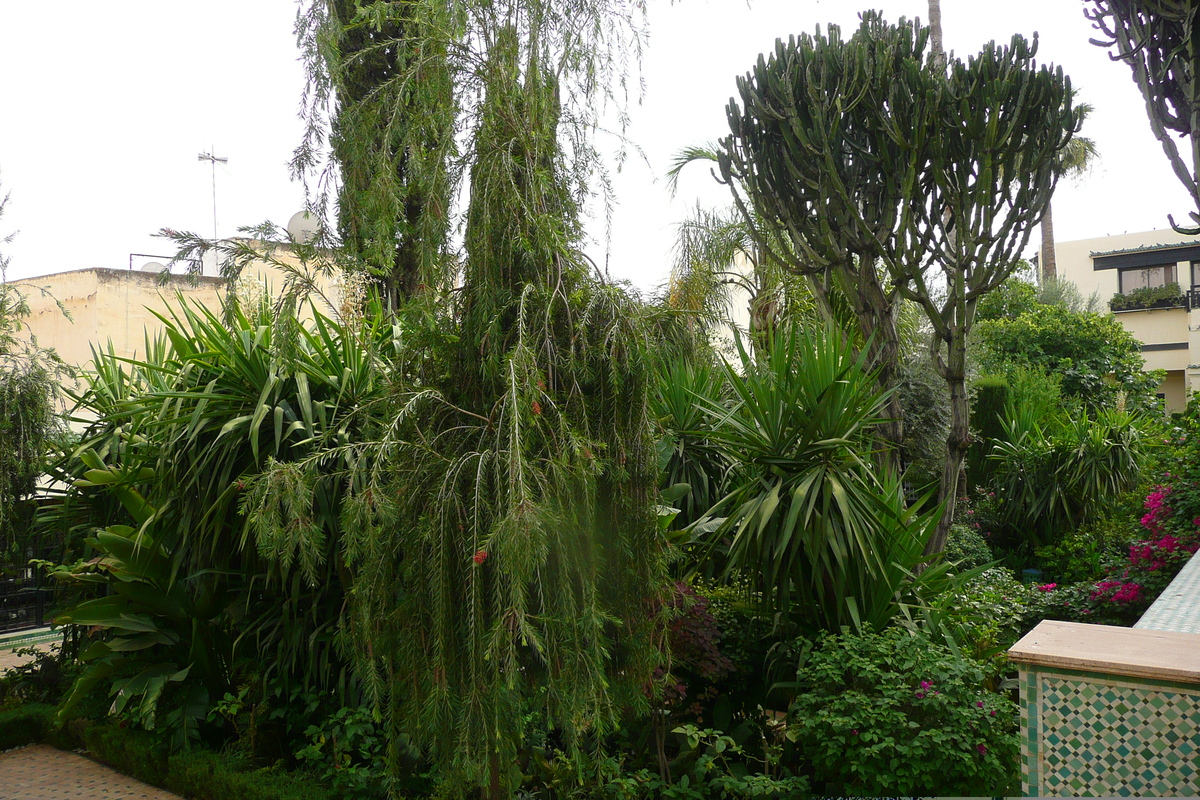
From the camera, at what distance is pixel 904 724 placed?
3.62m

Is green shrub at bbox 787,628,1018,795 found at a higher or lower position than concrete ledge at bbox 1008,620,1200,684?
lower

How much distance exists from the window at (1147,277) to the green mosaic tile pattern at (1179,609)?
22.8 m

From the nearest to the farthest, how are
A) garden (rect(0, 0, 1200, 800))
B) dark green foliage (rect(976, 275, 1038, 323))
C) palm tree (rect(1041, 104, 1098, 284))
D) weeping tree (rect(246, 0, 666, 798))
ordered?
weeping tree (rect(246, 0, 666, 798)) < garden (rect(0, 0, 1200, 800)) < dark green foliage (rect(976, 275, 1038, 323)) < palm tree (rect(1041, 104, 1098, 284))

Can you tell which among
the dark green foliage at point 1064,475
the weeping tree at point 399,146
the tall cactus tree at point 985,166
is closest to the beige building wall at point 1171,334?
the dark green foliage at point 1064,475

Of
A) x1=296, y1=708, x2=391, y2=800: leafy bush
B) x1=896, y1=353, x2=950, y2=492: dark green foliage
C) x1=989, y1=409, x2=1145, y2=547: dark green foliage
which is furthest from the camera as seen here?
x1=896, y1=353, x2=950, y2=492: dark green foliage

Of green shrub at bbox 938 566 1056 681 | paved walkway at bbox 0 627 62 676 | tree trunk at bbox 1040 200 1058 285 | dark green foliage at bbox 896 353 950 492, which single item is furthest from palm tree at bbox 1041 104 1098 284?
paved walkway at bbox 0 627 62 676

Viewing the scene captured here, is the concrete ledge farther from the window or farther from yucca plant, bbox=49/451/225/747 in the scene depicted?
the window

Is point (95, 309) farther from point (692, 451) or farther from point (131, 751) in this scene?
point (692, 451)

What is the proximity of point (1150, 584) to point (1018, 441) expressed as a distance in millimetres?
5425

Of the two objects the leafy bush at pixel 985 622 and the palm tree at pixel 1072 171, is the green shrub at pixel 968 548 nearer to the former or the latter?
the leafy bush at pixel 985 622

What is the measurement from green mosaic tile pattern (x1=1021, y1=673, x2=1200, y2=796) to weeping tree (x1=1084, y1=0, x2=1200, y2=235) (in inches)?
106

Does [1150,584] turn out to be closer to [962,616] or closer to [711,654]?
[962,616]

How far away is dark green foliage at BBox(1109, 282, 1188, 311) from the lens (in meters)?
22.8

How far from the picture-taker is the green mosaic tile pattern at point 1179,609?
3.70 meters
